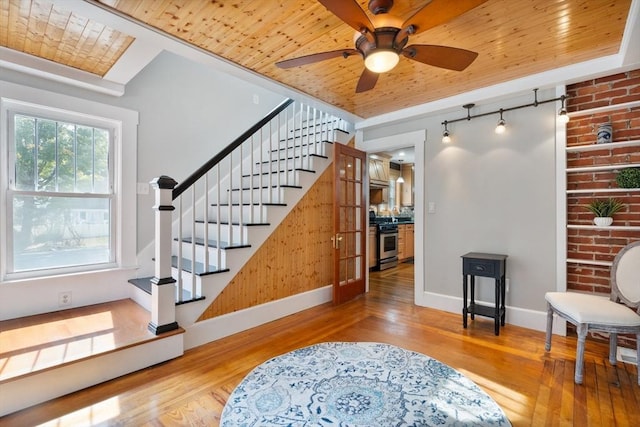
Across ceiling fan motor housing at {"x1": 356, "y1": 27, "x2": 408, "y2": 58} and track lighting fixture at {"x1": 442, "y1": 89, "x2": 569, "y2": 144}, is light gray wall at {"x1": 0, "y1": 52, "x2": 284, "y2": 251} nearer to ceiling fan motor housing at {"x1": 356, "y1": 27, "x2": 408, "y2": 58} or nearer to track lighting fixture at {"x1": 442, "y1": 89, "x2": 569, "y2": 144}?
ceiling fan motor housing at {"x1": 356, "y1": 27, "x2": 408, "y2": 58}

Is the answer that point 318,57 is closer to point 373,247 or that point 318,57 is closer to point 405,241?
point 373,247

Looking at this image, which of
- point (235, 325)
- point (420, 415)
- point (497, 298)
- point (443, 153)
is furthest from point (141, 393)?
point (443, 153)

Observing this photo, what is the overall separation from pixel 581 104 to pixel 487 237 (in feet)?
5.04

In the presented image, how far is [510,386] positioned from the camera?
6.86 feet

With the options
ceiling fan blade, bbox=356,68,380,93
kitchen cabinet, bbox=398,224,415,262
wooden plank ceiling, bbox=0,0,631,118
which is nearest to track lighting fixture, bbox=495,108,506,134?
wooden plank ceiling, bbox=0,0,631,118

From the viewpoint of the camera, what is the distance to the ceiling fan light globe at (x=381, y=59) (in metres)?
1.87

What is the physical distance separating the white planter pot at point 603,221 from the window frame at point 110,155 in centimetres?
461

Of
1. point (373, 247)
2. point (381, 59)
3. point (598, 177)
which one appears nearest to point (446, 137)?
point (598, 177)

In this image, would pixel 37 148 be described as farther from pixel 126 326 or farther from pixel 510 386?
pixel 510 386

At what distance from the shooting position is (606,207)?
2.71 m

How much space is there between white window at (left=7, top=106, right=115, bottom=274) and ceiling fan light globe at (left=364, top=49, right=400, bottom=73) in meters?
2.92

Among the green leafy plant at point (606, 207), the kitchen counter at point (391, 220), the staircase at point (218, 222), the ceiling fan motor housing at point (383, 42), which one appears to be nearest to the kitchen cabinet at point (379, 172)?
the kitchen counter at point (391, 220)

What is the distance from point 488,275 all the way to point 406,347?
44.2 inches

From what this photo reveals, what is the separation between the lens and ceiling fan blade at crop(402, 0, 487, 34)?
1499 millimetres
